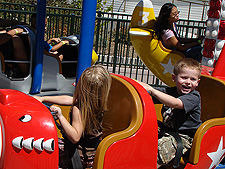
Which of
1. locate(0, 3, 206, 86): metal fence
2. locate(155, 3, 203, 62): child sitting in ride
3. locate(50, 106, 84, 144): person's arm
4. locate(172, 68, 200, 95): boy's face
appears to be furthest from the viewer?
locate(0, 3, 206, 86): metal fence

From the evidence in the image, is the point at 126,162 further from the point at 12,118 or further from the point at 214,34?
the point at 214,34

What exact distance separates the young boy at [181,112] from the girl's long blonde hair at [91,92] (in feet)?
1.16

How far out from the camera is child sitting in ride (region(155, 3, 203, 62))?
3875 mm

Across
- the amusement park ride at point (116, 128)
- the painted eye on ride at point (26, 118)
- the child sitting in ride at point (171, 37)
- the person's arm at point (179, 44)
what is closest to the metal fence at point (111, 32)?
the child sitting in ride at point (171, 37)

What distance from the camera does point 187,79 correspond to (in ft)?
6.79

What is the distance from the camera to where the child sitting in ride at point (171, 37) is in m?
3.88

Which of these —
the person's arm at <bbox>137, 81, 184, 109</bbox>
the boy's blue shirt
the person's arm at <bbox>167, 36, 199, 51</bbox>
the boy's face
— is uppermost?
the person's arm at <bbox>167, 36, 199, 51</bbox>

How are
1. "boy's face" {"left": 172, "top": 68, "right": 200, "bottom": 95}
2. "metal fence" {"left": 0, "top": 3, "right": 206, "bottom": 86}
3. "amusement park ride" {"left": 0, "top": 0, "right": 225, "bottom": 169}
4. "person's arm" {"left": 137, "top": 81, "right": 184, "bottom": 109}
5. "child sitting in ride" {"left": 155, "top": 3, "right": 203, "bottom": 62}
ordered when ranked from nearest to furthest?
"amusement park ride" {"left": 0, "top": 0, "right": 225, "bottom": 169} < "person's arm" {"left": 137, "top": 81, "right": 184, "bottom": 109} < "boy's face" {"left": 172, "top": 68, "right": 200, "bottom": 95} < "child sitting in ride" {"left": 155, "top": 3, "right": 203, "bottom": 62} < "metal fence" {"left": 0, "top": 3, "right": 206, "bottom": 86}

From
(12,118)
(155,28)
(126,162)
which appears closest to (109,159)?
(126,162)

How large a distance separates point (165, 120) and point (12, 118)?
3.63 ft

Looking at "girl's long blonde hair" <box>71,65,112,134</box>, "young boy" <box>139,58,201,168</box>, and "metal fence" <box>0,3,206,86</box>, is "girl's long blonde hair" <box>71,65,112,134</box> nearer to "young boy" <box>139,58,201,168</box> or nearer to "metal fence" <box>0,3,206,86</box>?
"young boy" <box>139,58,201,168</box>

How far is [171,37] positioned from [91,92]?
8.02 ft

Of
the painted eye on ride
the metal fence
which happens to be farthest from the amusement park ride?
the metal fence

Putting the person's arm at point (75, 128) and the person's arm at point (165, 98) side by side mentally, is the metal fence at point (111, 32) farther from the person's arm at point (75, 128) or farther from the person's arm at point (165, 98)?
the person's arm at point (75, 128)
